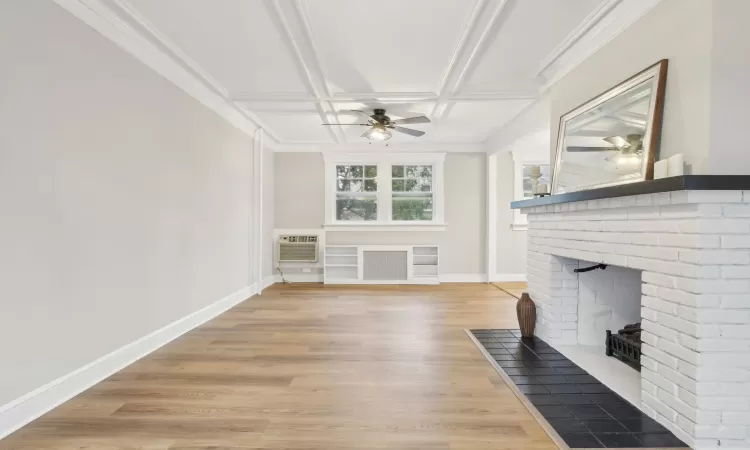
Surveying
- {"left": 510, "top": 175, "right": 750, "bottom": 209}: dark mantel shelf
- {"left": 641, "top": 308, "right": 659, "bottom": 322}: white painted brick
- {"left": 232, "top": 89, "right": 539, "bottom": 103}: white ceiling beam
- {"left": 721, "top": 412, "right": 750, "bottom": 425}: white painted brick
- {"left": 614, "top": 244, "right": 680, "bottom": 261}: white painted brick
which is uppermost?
{"left": 232, "top": 89, "right": 539, "bottom": 103}: white ceiling beam

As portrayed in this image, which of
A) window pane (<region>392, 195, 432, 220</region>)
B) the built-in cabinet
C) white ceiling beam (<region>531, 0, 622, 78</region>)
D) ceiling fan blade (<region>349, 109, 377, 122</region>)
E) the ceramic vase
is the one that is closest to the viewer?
white ceiling beam (<region>531, 0, 622, 78</region>)

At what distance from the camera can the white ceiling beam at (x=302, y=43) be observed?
248cm

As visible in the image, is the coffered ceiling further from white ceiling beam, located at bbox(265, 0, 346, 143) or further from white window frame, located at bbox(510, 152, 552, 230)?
white window frame, located at bbox(510, 152, 552, 230)

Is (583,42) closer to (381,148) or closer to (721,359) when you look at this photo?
(721,359)

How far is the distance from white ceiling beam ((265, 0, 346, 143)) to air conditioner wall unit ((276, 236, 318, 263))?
105 inches

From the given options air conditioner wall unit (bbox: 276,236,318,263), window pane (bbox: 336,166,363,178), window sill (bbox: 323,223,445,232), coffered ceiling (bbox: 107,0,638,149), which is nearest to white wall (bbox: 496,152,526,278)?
window sill (bbox: 323,223,445,232)

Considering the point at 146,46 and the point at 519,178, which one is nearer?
the point at 146,46

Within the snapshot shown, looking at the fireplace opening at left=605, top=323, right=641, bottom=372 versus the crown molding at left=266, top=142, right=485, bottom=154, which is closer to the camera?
the fireplace opening at left=605, top=323, right=641, bottom=372

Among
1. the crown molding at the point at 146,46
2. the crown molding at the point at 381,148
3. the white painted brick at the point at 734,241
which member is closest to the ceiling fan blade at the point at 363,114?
the crown molding at the point at 146,46

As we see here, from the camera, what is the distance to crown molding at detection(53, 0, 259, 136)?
7.73 ft

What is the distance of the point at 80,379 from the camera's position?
90.1 inches

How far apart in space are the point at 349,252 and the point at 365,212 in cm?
78

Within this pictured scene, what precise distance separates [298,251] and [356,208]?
125 cm

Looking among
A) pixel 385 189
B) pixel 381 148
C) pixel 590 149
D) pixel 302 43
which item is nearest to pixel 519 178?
pixel 385 189
